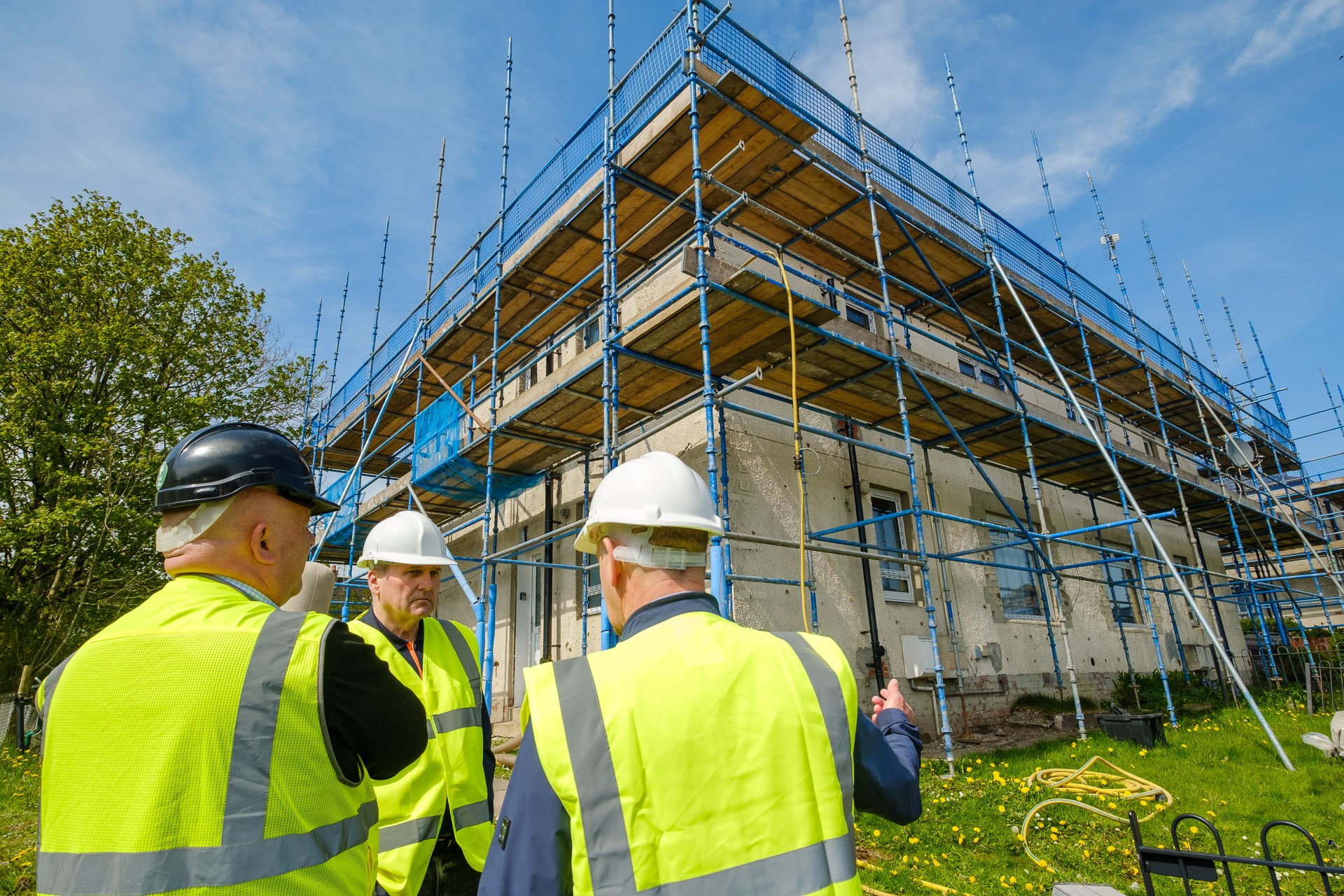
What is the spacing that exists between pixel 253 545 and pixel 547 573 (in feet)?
26.7

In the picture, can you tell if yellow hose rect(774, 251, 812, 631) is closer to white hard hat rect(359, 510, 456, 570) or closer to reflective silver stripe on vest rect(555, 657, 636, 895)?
white hard hat rect(359, 510, 456, 570)

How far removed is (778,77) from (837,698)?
312 inches

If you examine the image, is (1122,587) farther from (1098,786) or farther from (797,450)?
(797,450)

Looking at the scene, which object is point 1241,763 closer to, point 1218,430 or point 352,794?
point 352,794

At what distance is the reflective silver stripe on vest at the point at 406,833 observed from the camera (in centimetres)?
232

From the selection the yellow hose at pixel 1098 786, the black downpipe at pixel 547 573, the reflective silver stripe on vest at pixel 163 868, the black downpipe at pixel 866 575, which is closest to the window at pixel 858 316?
the black downpipe at pixel 866 575

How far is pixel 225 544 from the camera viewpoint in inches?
62.7

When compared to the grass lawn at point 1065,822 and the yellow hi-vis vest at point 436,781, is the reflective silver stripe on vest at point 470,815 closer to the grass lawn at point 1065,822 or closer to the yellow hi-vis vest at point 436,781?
the yellow hi-vis vest at point 436,781

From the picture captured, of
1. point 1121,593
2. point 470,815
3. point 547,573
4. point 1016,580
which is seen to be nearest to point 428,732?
point 470,815

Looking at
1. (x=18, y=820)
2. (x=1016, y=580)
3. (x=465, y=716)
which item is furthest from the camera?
(x=1016, y=580)

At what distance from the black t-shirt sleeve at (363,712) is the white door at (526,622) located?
27.9ft

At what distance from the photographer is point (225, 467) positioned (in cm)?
160

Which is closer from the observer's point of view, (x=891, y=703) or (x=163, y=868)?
(x=163, y=868)

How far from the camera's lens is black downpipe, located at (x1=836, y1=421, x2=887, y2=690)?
26.3 ft
